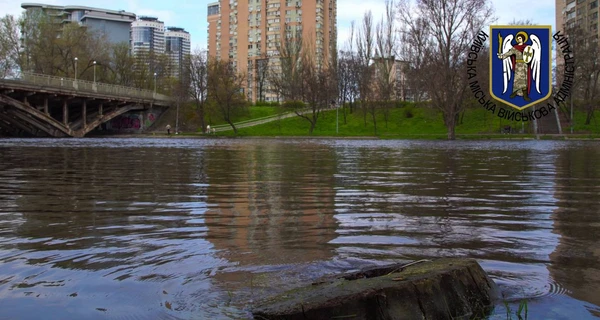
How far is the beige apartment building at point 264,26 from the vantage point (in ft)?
387

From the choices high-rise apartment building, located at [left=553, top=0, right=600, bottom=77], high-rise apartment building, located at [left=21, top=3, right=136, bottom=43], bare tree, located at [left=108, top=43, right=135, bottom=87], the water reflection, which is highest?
high-rise apartment building, located at [left=21, top=3, right=136, bottom=43]

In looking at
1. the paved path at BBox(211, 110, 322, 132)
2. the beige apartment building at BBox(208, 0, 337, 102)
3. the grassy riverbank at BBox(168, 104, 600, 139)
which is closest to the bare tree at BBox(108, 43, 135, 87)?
the grassy riverbank at BBox(168, 104, 600, 139)

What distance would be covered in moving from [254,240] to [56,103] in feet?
198

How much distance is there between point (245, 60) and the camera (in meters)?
125

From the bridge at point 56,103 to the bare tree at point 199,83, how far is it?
632cm

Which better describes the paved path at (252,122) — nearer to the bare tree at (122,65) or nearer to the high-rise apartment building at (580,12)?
the bare tree at (122,65)

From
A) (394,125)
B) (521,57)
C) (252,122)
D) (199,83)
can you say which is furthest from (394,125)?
(521,57)

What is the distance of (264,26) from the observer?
122250 millimetres

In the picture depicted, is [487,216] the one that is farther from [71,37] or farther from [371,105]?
[71,37]

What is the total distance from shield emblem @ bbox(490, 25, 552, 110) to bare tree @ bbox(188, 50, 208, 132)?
140ft

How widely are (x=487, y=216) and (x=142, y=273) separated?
194 inches

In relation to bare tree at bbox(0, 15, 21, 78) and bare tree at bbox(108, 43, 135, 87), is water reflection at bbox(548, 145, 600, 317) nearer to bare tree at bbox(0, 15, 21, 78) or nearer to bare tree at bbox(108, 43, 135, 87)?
bare tree at bbox(0, 15, 21, 78)

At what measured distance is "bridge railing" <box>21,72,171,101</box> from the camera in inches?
2018

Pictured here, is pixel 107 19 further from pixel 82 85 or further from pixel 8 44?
pixel 82 85
